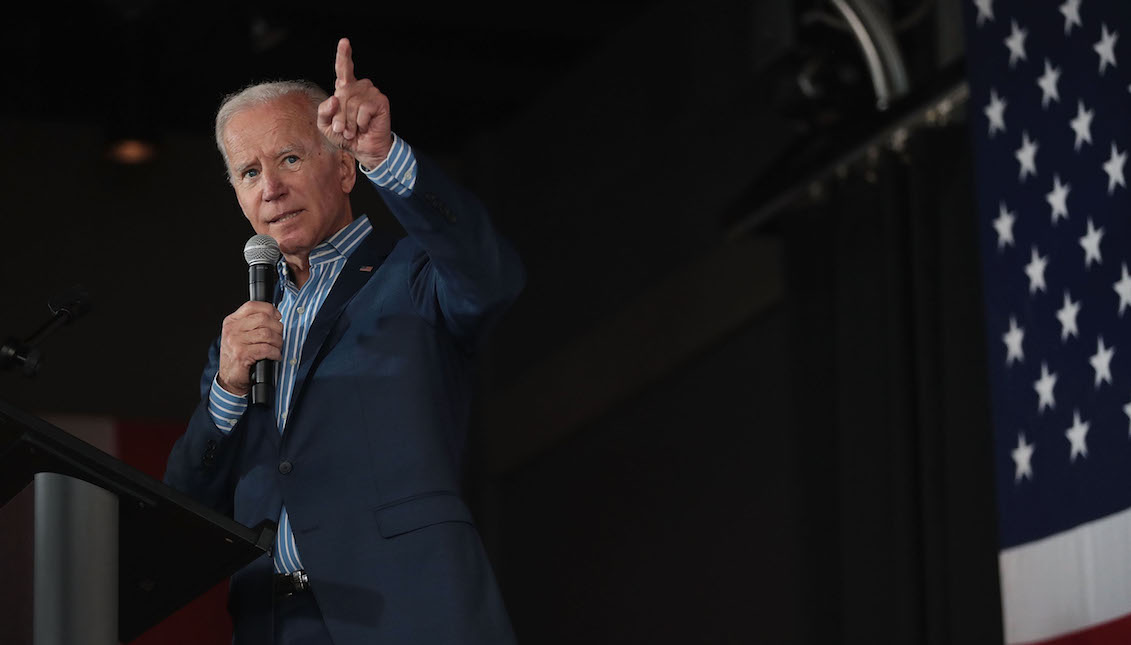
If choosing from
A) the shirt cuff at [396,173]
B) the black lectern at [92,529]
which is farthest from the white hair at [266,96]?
the black lectern at [92,529]

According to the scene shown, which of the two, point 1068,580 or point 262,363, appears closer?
point 262,363

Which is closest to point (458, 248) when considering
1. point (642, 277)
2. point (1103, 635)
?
point (1103, 635)

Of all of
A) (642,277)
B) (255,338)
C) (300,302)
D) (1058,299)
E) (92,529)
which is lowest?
(92,529)

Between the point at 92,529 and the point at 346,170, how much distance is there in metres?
0.56

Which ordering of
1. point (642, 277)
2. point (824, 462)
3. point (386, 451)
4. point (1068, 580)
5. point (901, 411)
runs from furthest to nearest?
point (642, 277) → point (824, 462) → point (901, 411) → point (1068, 580) → point (386, 451)

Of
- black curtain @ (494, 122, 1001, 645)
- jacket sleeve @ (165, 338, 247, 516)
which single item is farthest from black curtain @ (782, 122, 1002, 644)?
jacket sleeve @ (165, 338, 247, 516)

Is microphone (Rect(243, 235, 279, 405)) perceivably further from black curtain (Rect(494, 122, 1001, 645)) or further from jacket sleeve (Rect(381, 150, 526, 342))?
black curtain (Rect(494, 122, 1001, 645))

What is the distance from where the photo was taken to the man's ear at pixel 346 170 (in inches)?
79.5

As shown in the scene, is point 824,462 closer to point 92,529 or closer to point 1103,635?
point 1103,635

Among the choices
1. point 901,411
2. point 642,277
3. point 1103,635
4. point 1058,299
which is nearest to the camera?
point 1103,635

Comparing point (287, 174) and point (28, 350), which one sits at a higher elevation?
point (287, 174)

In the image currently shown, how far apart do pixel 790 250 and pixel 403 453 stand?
3011mm

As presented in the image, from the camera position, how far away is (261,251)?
1.89 m

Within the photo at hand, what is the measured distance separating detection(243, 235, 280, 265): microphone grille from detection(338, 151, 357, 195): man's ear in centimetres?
16
